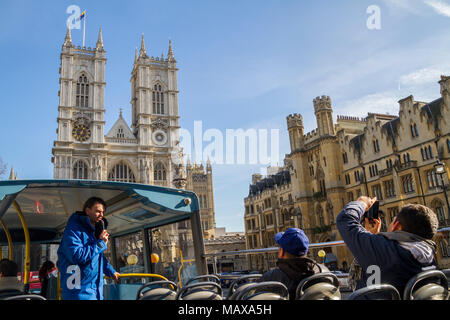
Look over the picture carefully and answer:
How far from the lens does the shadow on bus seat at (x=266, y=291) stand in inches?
99.3

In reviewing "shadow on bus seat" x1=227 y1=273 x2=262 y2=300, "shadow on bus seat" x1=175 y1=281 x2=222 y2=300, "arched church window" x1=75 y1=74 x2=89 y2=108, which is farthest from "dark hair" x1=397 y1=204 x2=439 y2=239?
"arched church window" x1=75 y1=74 x2=89 y2=108

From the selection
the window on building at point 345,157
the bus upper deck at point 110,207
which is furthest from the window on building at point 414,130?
the bus upper deck at point 110,207

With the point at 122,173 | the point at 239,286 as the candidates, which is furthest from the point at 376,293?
the point at 122,173

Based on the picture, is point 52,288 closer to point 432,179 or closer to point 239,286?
point 239,286

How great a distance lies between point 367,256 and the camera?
2662mm

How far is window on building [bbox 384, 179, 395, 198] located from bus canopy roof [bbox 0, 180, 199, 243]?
26344 mm

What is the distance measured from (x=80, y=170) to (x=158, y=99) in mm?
16111

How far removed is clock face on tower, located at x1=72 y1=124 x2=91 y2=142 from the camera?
49.6 meters

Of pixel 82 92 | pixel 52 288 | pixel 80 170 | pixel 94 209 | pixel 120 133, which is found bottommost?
pixel 52 288

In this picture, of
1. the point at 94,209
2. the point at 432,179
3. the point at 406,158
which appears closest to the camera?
the point at 94,209

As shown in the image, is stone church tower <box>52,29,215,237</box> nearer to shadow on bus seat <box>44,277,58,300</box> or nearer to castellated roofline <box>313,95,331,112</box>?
castellated roofline <box>313,95,331,112</box>

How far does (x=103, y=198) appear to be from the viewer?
585 cm

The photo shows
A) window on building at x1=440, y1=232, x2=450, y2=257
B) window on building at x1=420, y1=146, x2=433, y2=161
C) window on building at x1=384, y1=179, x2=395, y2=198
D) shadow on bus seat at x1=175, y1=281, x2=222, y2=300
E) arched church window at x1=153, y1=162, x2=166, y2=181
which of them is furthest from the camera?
arched church window at x1=153, y1=162, x2=166, y2=181
